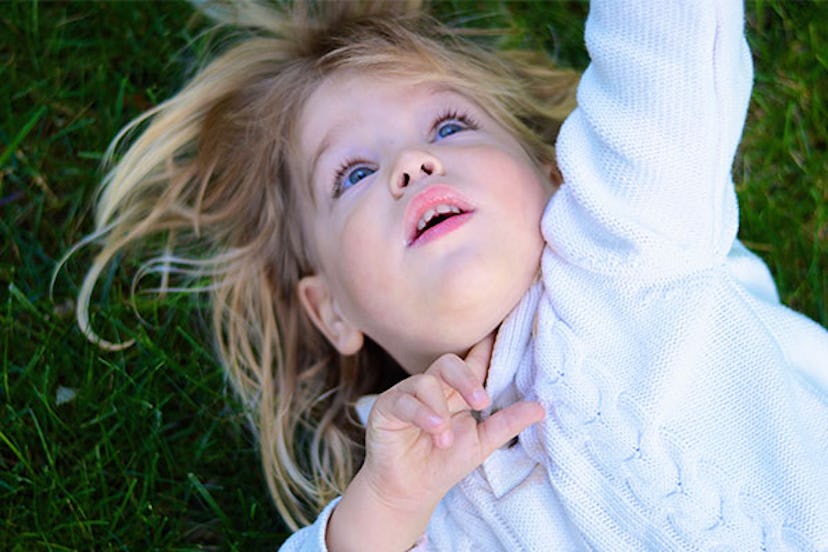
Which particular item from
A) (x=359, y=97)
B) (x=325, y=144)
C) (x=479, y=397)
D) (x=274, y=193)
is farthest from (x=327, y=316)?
(x=479, y=397)

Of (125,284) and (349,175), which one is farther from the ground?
(349,175)

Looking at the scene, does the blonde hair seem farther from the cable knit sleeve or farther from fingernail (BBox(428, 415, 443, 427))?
fingernail (BBox(428, 415, 443, 427))

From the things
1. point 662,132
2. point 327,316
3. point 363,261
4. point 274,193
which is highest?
point 662,132

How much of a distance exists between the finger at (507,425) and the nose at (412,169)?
0.47 m

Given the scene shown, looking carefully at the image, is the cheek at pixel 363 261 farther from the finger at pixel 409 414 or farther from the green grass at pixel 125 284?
the green grass at pixel 125 284

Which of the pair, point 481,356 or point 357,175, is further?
point 357,175

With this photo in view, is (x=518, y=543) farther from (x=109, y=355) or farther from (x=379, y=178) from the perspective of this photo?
(x=109, y=355)

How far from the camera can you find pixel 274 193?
268 cm

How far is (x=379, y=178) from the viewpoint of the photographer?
2260mm

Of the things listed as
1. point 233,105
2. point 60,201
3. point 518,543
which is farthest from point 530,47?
point 518,543

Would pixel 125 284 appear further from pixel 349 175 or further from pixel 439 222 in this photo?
pixel 439 222

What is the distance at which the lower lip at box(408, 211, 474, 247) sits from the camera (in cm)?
210

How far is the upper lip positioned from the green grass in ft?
3.08

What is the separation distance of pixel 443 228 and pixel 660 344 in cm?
44
